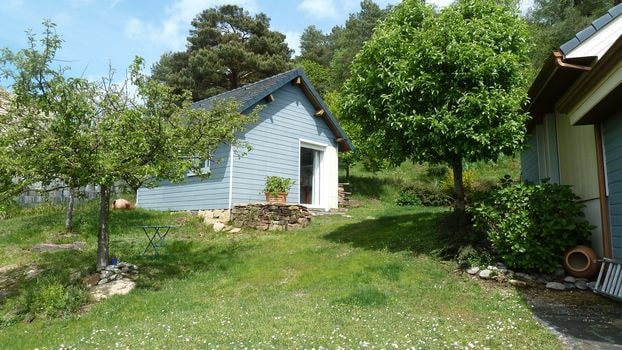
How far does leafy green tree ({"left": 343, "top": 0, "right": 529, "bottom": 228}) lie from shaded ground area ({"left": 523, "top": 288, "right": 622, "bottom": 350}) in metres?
2.48

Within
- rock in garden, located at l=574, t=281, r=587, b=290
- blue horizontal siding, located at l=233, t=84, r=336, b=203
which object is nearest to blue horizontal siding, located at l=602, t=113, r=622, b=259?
rock in garden, located at l=574, t=281, r=587, b=290

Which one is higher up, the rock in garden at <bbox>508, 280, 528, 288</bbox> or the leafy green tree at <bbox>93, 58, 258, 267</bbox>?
the leafy green tree at <bbox>93, 58, 258, 267</bbox>

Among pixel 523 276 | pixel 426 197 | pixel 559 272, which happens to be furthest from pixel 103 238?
pixel 426 197

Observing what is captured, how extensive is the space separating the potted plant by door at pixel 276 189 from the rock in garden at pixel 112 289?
20.2 ft

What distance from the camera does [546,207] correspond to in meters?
7.06

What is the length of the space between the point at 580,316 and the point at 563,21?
31.2 metres

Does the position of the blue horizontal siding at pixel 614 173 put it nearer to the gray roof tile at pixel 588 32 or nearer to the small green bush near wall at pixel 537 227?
the small green bush near wall at pixel 537 227

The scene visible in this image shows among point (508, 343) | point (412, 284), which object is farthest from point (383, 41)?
point (508, 343)

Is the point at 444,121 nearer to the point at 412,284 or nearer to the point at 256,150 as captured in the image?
the point at 412,284

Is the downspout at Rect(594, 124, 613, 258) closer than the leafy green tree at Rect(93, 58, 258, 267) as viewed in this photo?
Yes

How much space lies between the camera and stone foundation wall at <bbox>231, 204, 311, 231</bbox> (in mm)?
13000

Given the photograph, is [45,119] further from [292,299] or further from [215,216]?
[215,216]

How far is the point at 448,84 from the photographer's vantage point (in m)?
8.20

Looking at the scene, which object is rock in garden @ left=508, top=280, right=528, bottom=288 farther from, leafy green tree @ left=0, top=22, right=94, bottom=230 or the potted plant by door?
the potted plant by door
